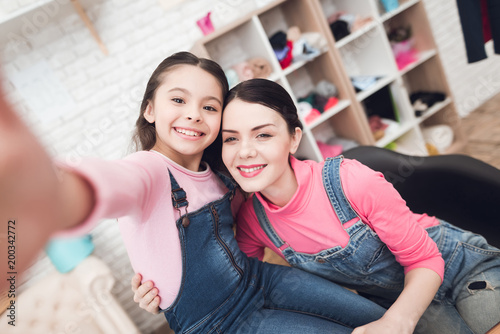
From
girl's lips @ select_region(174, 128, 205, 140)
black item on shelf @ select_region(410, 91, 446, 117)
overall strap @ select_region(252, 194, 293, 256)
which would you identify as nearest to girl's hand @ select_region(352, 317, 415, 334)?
overall strap @ select_region(252, 194, 293, 256)

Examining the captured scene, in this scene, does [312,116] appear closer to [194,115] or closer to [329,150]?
[329,150]

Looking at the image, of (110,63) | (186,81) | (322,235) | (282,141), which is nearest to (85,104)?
(110,63)

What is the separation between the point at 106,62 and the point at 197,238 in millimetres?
1912

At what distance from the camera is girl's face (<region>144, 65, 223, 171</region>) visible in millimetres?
882

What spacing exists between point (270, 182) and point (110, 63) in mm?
1861

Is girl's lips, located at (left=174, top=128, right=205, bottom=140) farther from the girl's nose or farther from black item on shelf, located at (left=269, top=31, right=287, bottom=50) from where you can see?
black item on shelf, located at (left=269, top=31, right=287, bottom=50)

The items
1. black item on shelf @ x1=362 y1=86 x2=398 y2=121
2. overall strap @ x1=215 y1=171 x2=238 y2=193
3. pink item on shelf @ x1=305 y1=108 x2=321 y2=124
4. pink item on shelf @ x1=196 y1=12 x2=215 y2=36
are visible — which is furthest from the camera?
black item on shelf @ x1=362 y1=86 x2=398 y2=121

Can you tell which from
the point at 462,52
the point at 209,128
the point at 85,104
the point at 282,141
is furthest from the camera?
the point at 462,52

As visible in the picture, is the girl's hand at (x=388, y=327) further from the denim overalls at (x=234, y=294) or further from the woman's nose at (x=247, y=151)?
the woman's nose at (x=247, y=151)

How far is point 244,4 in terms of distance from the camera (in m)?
2.57

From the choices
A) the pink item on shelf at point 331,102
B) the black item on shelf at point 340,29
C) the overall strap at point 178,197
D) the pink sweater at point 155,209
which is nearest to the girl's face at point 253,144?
the pink sweater at point 155,209

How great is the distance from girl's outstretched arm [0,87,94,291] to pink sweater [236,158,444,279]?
0.80 metres

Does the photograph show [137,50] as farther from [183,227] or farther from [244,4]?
[183,227]

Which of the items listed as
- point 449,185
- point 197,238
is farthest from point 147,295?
point 449,185
